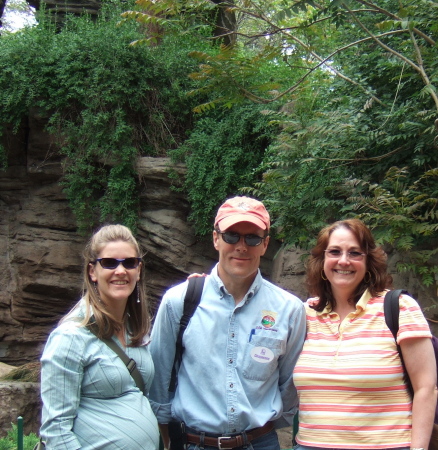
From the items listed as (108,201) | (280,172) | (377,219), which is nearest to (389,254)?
(377,219)

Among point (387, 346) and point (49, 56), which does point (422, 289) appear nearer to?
point (387, 346)

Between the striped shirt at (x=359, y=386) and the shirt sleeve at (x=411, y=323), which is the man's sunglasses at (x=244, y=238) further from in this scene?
the shirt sleeve at (x=411, y=323)

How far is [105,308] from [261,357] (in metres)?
0.73

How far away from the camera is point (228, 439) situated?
2.45 meters

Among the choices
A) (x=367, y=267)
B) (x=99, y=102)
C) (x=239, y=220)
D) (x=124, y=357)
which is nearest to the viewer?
(x=124, y=357)

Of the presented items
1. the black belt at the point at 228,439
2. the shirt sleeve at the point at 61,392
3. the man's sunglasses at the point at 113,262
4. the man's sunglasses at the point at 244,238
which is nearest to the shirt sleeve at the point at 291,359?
the black belt at the point at 228,439

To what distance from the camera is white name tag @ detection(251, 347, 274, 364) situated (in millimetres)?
2533

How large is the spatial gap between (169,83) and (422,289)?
16.8 ft

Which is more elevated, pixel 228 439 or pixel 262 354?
pixel 262 354

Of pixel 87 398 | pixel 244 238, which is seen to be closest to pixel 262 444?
pixel 87 398

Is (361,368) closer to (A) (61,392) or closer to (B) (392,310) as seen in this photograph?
(B) (392,310)

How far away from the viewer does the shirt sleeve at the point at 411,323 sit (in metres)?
2.38

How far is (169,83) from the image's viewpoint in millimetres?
8578

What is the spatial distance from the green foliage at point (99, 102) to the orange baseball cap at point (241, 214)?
5.44 metres
